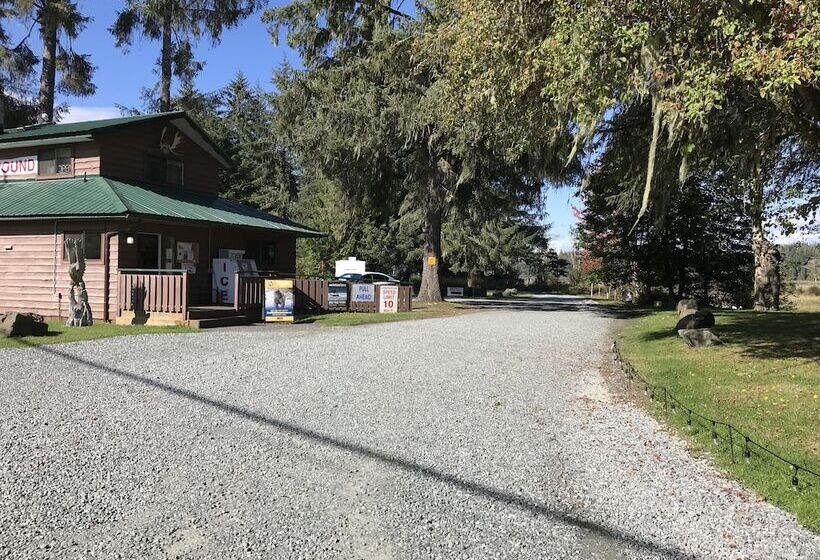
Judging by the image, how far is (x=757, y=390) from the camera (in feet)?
25.2

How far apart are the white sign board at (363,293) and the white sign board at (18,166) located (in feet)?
35.4

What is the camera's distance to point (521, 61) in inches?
341

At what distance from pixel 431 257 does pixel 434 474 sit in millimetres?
22898

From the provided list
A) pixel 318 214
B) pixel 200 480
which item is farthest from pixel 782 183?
pixel 318 214


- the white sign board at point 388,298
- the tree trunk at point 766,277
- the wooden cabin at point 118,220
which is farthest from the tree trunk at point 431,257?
the tree trunk at point 766,277

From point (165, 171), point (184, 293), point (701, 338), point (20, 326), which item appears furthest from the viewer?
point (165, 171)

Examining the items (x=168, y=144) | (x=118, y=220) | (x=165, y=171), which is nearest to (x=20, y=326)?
(x=118, y=220)

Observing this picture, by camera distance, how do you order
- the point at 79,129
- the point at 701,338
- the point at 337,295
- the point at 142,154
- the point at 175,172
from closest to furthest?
the point at 701,338
the point at 79,129
the point at 142,154
the point at 175,172
the point at 337,295

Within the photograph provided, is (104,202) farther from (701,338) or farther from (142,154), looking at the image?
(701,338)

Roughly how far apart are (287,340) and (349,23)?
15808 mm

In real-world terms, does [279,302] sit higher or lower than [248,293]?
lower

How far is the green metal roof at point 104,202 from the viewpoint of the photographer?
635 inches

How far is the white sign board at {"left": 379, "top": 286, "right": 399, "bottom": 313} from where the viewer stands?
21.1m

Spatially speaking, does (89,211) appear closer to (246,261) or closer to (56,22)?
(246,261)
